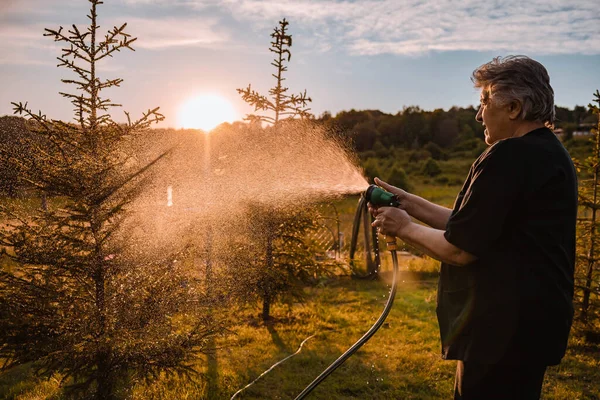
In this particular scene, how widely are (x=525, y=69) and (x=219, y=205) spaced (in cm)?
500

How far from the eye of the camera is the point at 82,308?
3.87m

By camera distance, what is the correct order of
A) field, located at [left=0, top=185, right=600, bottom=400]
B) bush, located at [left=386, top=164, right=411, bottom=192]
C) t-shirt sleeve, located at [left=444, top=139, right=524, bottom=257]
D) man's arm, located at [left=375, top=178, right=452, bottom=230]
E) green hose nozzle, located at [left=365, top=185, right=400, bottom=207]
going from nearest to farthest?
1. t-shirt sleeve, located at [left=444, top=139, right=524, bottom=257]
2. green hose nozzle, located at [left=365, top=185, right=400, bottom=207]
3. man's arm, located at [left=375, top=178, right=452, bottom=230]
4. field, located at [left=0, top=185, right=600, bottom=400]
5. bush, located at [left=386, top=164, right=411, bottom=192]

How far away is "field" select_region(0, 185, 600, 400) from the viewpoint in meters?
4.82

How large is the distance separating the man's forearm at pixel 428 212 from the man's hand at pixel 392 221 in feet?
1.41

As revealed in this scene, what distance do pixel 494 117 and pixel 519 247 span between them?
0.67 meters

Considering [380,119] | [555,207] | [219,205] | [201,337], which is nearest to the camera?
[555,207]

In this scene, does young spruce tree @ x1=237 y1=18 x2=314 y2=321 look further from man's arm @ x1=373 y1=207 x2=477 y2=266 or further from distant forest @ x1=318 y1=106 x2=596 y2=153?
distant forest @ x1=318 y1=106 x2=596 y2=153

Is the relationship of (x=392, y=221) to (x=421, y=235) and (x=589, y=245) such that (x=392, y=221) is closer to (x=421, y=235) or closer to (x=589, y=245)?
(x=421, y=235)

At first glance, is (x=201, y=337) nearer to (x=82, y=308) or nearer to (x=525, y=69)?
(x=82, y=308)

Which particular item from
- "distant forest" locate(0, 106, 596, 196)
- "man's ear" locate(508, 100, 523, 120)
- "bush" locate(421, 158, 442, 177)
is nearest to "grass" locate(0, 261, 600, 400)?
"man's ear" locate(508, 100, 523, 120)

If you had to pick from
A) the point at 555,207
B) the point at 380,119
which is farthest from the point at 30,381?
the point at 380,119

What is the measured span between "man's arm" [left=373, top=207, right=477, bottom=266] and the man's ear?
671 mm

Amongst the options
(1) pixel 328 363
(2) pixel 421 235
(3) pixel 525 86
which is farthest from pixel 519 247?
(1) pixel 328 363

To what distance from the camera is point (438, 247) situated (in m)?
2.22
